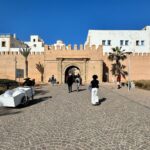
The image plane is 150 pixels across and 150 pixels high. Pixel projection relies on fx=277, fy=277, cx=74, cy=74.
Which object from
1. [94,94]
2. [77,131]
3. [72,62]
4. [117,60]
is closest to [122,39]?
[117,60]

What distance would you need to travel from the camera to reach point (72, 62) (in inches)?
1667

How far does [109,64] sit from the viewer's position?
44.1 metres

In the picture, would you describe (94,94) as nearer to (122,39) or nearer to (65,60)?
(65,60)

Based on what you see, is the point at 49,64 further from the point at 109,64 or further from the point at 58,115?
the point at 58,115

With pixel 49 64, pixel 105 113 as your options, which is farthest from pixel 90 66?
pixel 105 113

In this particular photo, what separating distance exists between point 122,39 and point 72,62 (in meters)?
19.3

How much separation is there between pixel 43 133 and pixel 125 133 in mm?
2211

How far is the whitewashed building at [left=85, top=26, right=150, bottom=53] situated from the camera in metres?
56.6

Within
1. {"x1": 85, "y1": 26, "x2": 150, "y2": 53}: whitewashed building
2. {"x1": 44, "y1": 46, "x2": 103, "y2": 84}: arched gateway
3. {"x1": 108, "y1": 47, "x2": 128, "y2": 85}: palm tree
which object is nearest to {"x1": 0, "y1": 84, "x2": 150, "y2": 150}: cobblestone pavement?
{"x1": 44, "y1": 46, "x2": 103, "y2": 84}: arched gateway

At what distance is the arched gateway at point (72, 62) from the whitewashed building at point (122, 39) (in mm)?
14269

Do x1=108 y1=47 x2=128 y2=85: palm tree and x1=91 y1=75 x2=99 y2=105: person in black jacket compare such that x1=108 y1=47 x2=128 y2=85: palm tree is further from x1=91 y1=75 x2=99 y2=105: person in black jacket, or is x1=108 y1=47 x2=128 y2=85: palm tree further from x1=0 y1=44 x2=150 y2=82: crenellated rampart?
x1=91 y1=75 x2=99 y2=105: person in black jacket

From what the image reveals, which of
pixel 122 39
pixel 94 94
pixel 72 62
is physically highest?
pixel 122 39

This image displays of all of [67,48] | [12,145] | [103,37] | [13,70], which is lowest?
[12,145]

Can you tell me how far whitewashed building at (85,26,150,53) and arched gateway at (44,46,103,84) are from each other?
46.8ft
